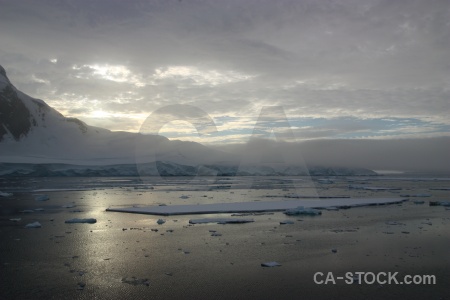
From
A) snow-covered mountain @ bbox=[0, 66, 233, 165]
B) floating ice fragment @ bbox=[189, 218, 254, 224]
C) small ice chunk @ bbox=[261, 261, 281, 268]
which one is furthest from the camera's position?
snow-covered mountain @ bbox=[0, 66, 233, 165]

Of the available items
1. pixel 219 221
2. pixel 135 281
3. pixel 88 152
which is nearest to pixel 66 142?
pixel 88 152

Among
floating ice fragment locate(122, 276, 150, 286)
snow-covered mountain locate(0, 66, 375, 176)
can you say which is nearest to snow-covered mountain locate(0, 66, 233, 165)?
snow-covered mountain locate(0, 66, 375, 176)

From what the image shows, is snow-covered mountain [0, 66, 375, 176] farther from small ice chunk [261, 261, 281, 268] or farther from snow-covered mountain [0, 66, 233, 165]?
small ice chunk [261, 261, 281, 268]

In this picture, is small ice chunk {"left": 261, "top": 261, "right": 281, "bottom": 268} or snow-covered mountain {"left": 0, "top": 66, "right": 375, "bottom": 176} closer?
small ice chunk {"left": 261, "top": 261, "right": 281, "bottom": 268}

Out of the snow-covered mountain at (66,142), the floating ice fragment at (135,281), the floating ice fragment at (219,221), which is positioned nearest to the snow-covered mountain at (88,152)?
the snow-covered mountain at (66,142)

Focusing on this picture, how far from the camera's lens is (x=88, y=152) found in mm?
110875

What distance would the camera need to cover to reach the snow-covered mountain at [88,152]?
93188 millimetres

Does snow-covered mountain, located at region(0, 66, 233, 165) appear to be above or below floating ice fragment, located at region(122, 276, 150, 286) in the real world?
above

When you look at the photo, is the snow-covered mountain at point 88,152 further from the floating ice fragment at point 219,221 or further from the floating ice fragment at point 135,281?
the floating ice fragment at point 135,281

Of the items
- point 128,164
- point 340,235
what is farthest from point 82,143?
point 340,235

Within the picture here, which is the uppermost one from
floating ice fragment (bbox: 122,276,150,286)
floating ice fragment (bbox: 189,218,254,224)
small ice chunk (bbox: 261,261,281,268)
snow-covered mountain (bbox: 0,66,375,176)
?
snow-covered mountain (bbox: 0,66,375,176)

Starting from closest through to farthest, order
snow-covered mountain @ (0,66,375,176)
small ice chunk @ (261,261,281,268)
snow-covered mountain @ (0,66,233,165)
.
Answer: small ice chunk @ (261,261,281,268)
snow-covered mountain @ (0,66,375,176)
snow-covered mountain @ (0,66,233,165)

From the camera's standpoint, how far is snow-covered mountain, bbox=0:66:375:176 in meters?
93.2

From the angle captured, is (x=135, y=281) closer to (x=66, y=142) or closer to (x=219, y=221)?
(x=219, y=221)
